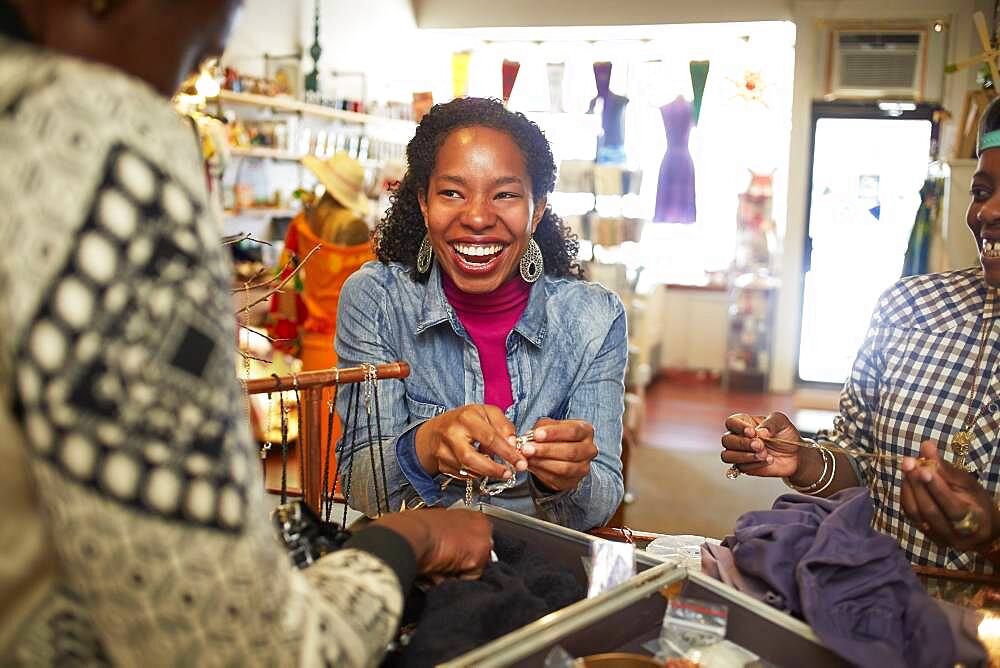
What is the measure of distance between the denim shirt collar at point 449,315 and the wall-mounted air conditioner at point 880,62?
20.5 ft

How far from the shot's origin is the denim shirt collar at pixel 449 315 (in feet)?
6.10

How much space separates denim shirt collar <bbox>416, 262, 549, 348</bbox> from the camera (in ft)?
6.10

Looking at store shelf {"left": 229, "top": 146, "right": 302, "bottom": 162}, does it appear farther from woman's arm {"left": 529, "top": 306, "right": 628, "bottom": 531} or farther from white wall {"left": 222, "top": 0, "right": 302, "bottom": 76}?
woman's arm {"left": 529, "top": 306, "right": 628, "bottom": 531}

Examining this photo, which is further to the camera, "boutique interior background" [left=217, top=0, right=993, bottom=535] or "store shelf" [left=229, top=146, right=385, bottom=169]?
Answer: "boutique interior background" [left=217, top=0, right=993, bottom=535]

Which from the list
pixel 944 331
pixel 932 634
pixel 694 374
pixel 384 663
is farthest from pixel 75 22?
pixel 694 374

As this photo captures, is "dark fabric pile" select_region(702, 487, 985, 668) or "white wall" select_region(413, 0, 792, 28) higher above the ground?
"white wall" select_region(413, 0, 792, 28)

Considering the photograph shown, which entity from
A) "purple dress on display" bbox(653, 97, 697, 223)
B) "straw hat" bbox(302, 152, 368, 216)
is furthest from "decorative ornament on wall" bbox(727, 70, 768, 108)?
"straw hat" bbox(302, 152, 368, 216)

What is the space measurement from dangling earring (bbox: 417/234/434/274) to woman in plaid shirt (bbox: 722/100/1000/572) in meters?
0.73

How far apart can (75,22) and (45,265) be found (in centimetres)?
19

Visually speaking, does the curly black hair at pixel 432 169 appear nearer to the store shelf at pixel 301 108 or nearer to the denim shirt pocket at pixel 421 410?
the denim shirt pocket at pixel 421 410

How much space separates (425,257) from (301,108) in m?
5.14

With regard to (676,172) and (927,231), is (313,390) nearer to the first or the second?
(927,231)

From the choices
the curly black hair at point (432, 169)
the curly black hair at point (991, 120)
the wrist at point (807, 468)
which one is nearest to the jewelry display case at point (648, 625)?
the wrist at point (807, 468)

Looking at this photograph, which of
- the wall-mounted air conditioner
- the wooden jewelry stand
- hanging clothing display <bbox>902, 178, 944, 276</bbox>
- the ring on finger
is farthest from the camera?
the wall-mounted air conditioner
